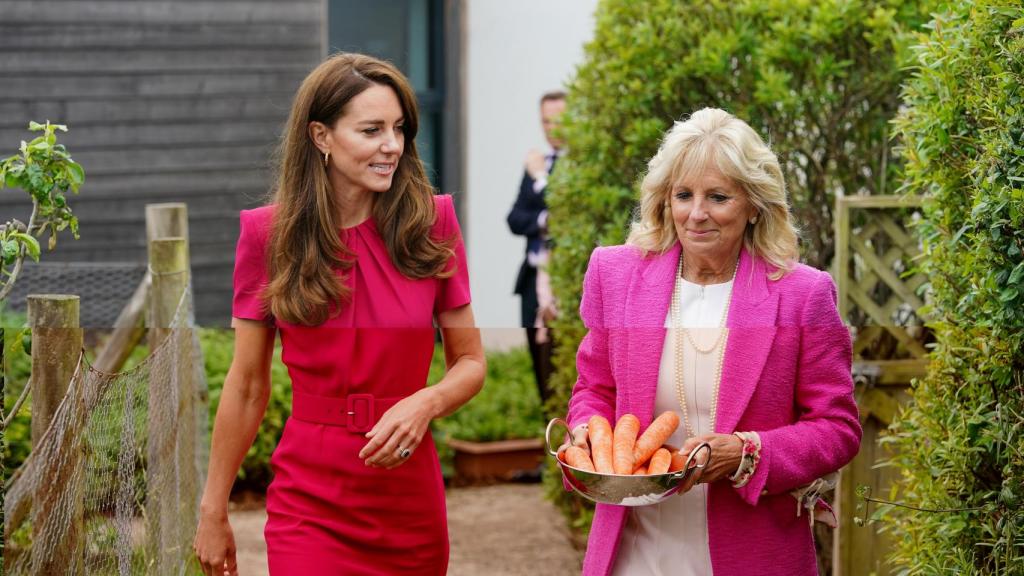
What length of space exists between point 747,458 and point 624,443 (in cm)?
24

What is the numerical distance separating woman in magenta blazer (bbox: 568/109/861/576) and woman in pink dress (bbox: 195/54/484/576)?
38 centimetres

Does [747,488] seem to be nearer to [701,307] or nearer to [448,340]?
[701,307]

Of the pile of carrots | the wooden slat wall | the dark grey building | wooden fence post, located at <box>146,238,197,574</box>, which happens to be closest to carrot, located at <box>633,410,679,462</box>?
the pile of carrots

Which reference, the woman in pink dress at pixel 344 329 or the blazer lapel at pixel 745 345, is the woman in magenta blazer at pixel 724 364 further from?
the woman in pink dress at pixel 344 329

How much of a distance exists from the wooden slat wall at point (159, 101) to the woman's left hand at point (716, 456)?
23.4 ft

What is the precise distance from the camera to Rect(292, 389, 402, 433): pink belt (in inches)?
117

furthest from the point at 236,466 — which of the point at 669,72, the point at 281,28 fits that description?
the point at 281,28

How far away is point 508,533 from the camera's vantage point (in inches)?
261

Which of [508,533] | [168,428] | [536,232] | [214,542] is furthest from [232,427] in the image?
[536,232]

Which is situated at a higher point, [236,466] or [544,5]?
[544,5]

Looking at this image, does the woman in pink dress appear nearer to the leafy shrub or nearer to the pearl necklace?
the pearl necklace

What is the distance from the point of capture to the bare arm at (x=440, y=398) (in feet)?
9.61

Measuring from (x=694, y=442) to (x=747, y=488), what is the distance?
0.18 meters

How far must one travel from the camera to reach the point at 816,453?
2713 millimetres
